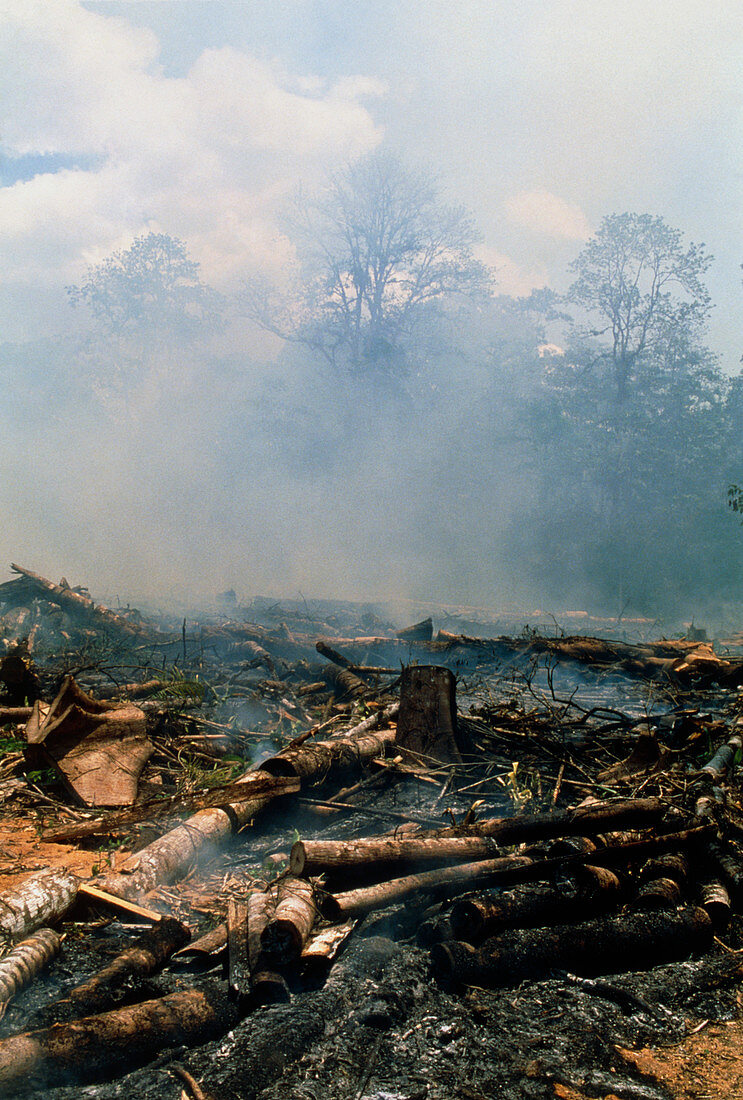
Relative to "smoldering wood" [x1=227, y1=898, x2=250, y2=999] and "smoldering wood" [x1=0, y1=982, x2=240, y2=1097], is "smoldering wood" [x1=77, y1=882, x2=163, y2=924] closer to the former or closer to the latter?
"smoldering wood" [x1=227, y1=898, x2=250, y2=999]

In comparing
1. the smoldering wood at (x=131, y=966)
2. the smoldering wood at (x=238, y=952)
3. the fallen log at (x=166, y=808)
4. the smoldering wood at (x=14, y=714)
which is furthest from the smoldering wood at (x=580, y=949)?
the smoldering wood at (x=14, y=714)

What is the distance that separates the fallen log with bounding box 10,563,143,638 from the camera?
1040cm

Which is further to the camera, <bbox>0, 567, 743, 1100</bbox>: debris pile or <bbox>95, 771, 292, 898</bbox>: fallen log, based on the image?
<bbox>95, 771, 292, 898</bbox>: fallen log

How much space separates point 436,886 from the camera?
2859 millimetres

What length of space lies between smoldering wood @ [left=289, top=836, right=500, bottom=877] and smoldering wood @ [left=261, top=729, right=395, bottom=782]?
1.22m

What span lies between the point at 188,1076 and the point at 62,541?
25.2 meters

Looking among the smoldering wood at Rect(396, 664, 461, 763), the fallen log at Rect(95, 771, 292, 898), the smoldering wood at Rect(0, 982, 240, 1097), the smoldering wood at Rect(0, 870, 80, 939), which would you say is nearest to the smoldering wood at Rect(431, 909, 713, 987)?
the smoldering wood at Rect(0, 982, 240, 1097)

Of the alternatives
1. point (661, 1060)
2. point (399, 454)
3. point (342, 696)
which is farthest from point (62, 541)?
point (661, 1060)

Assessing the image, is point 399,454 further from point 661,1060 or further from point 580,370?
point 661,1060

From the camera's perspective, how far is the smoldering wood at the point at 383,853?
279cm

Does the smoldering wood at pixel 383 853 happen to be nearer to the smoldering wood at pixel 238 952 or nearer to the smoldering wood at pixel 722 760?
the smoldering wood at pixel 238 952

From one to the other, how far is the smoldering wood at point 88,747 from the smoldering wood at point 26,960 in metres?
1.72

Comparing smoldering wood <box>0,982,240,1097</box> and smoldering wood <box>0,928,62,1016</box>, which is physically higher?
smoldering wood <box>0,982,240,1097</box>

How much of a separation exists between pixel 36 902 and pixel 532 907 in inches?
84.4
